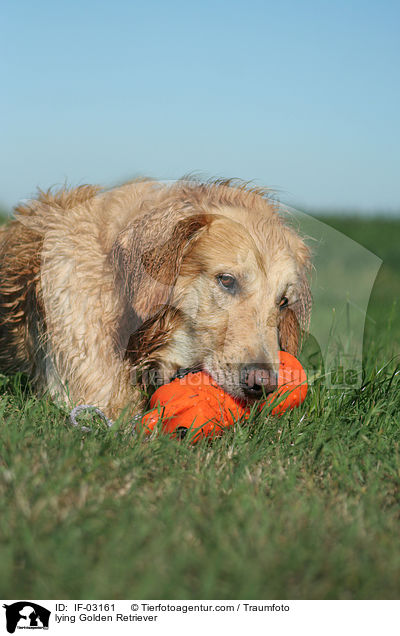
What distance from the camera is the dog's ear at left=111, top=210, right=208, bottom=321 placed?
3.50 metres

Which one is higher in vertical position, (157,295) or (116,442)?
(157,295)

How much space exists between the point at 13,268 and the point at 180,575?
2.77 m

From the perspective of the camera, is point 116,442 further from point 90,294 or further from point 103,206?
point 103,206

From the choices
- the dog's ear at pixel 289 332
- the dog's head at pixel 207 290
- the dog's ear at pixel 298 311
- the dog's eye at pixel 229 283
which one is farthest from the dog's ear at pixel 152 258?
the dog's ear at pixel 289 332

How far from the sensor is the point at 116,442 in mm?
2926

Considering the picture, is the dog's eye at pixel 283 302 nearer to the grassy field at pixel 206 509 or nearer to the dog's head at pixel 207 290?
the dog's head at pixel 207 290

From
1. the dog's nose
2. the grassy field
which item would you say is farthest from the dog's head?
the grassy field

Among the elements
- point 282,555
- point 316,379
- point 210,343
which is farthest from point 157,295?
point 282,555
